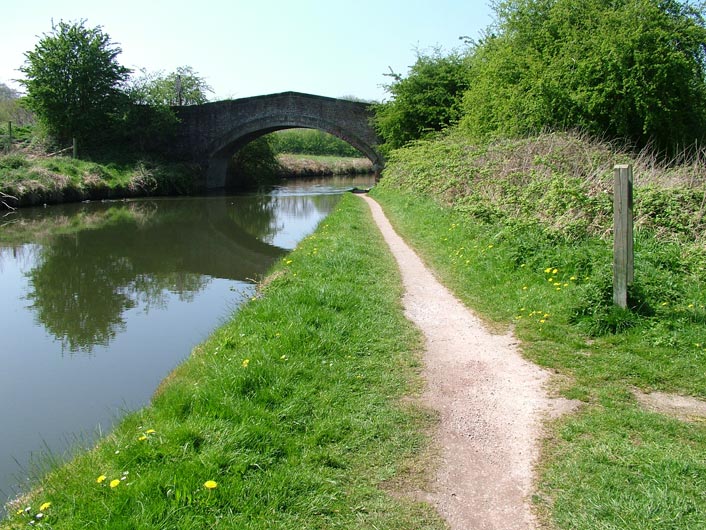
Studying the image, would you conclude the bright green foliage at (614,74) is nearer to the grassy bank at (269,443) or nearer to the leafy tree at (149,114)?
the grassy bank at (269,443)

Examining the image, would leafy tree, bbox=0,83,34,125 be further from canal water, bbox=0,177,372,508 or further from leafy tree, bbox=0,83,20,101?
canal water, bbox=0,177,372,508

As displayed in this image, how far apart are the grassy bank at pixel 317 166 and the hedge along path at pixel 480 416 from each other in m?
43.2

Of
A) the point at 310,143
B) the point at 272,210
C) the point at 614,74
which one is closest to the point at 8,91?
the point at 310,143

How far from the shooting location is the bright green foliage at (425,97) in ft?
82.1

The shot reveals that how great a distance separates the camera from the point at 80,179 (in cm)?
2478

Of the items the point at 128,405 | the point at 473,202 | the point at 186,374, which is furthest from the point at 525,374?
the point at 473,202

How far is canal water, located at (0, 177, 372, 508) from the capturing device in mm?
5027

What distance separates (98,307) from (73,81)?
24.5m

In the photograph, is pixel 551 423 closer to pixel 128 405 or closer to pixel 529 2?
pixel 128 405

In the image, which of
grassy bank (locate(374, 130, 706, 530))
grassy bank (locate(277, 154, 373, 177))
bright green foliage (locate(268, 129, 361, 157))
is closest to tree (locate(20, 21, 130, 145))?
grassy bank (locate(277, 154, 373, 177))

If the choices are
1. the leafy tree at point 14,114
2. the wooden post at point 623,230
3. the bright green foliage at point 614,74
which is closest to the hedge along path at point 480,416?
the wooden post at point 623,230

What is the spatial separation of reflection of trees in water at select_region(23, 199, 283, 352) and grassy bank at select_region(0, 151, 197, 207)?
412 centimetres

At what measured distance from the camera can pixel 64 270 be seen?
1152 cm

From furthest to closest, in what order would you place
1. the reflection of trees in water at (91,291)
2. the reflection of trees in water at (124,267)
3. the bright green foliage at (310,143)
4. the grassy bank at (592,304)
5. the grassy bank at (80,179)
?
1. the bright green foliage at (310,143)
2. the grassy bank at (80,179)
3. the reflection of trees in water at (124,267)
4. the reflection of trees in water at (91,291)
5. the grassy bank at (592,304)
